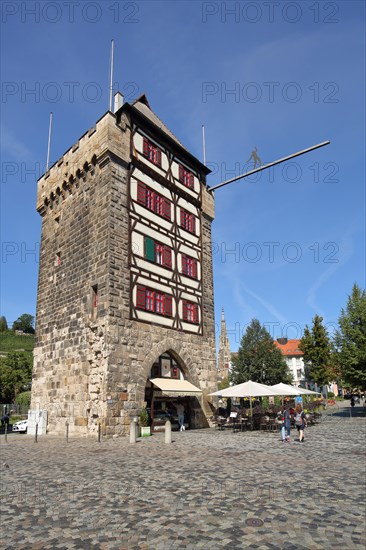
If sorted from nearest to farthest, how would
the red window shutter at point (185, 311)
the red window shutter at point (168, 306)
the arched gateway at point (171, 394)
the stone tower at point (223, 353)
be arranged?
the arched gateway at point (171, 394), the red window shutter at point (168, 306), the red window shutter at point (185, 311), the stone tower at point (223, 353)

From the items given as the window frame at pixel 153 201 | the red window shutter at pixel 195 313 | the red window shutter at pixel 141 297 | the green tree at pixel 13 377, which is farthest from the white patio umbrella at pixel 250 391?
the green tree at pixel 13 377

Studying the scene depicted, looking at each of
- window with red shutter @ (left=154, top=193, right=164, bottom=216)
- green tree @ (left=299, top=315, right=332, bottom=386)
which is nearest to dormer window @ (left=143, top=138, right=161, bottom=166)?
window with red shutter @ (left=154, top=193, right=164, bottom=216)

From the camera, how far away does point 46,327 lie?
22109 millimetres

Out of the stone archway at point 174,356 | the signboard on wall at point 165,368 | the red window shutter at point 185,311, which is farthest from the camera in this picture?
the red window shutter at point 185,311

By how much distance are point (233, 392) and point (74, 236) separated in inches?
442

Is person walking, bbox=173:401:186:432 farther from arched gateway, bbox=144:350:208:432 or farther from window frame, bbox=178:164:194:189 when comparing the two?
window frame, bbox=178:164:194:189

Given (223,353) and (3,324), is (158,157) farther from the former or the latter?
(3,324)

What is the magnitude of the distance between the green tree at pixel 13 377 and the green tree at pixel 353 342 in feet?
138

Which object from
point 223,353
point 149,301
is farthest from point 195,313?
point 223,353

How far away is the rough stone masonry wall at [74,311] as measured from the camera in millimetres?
18109

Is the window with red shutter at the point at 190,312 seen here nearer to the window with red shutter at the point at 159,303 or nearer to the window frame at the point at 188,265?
the window frame at the point at 188,265

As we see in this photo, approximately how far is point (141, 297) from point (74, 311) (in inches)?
133

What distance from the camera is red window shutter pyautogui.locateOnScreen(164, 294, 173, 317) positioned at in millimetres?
21377

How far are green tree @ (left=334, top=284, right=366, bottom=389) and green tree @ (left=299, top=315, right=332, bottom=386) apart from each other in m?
25.1
